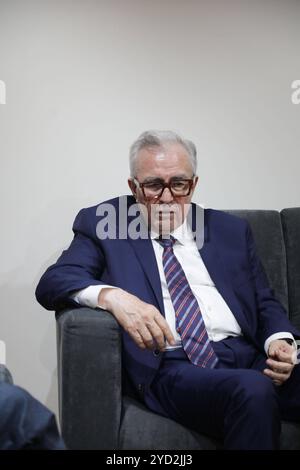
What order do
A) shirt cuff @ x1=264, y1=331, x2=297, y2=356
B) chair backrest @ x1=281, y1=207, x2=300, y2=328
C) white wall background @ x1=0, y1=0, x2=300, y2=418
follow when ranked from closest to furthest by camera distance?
shirt cuff @ x1=264, y1=331, x2=297, y2=356 < chair backrest @ x1=281, y1=207, x2=300, y2=328 < white wall background @ x1=0, y1=0, x2=300, y2=418

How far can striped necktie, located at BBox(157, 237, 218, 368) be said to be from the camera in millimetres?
1819

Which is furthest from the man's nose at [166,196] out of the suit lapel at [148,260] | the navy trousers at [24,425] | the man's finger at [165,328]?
the navy trousers at [24,425]

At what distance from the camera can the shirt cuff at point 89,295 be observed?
178 centimetres

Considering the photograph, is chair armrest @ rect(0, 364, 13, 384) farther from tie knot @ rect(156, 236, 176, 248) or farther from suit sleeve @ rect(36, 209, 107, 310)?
tie knot @ rect(156, 236, 176, 248)

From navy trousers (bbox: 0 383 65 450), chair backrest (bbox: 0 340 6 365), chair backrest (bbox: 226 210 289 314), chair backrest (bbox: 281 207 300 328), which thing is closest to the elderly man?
chair backrest (bbox: 226 210 289 314)

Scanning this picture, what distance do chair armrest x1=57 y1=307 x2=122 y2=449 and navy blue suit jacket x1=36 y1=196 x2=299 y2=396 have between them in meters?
0.15

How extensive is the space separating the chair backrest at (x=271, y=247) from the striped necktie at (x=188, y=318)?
520mm

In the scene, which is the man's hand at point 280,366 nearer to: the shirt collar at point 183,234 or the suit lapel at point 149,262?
the suit lapel at point 149,262

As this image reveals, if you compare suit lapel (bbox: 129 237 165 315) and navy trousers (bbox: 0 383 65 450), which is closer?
navy trousers (bbox: 0 383 65 450)

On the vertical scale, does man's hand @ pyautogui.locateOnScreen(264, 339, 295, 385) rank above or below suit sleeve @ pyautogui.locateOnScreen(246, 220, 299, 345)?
below

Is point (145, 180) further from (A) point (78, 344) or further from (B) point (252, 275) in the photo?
(A) point (78, 344)

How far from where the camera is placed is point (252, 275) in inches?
82.7

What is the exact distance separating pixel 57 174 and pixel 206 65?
2.81 ft

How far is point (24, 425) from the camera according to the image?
1.20 m
